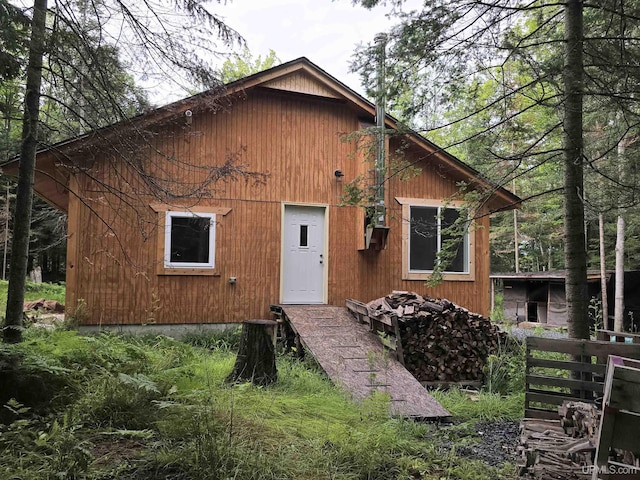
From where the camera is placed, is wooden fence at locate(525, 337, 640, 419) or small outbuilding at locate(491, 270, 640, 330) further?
small outbuilding at locate(491, 270, 640, 330)

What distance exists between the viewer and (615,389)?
2.29 meters

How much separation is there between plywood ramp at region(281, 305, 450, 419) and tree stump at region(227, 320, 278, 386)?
857 millimetres

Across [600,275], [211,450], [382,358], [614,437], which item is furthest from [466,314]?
[600,275]

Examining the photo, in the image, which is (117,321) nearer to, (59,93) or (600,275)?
(59,93)

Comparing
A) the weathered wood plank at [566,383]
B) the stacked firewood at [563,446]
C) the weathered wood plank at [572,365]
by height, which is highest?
the weathered wood plank at [572,365]

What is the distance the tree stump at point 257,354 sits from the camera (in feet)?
16.1

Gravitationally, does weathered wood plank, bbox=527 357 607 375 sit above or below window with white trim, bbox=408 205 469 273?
below

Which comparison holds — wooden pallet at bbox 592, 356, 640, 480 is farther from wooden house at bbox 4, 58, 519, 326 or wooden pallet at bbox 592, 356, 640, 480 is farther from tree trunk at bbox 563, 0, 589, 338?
wooden house at bbox 4, 58, 519, 326

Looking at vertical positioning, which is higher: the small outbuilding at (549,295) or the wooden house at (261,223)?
the wooden house at (261,223)

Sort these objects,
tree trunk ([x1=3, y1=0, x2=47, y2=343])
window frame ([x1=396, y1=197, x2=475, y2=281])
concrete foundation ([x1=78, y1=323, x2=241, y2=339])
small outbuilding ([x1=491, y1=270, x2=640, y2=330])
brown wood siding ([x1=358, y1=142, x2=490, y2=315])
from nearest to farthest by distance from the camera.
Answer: tree trunk ([x1=3, y1=0, x2=47, y2=343])
concrete foundation ([x1=78, y1=323, x2=241, y2=339])
brown wood siding ([x1=358, y1=142, x2=490, y2=315])
window frame ([x1=396, y1=197, x2=475, y2=281])
small outbuilding ([x1=491, y1=270, x2=640, y2=330])

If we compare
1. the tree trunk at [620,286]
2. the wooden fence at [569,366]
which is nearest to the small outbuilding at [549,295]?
the tree trunk at [620,286]

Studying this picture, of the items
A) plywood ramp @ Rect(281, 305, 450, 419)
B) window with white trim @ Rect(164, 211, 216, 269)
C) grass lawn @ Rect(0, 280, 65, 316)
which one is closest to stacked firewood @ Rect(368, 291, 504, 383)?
plywood ramp @ Rect(281, 305, 450, 419)

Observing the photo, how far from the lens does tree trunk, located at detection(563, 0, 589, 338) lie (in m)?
4.75

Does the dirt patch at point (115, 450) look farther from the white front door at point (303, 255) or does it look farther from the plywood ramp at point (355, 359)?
the white front door at point (303, 255)
